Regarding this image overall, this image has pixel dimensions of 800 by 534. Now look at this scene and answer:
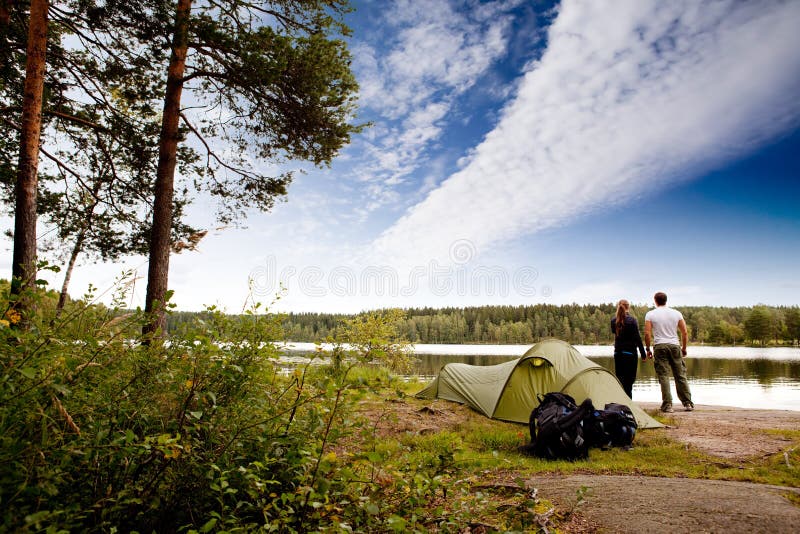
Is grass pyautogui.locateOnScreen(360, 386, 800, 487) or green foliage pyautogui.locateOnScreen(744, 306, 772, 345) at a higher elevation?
green foliage pyautogui.locateOnScreen(744, 306, 772, 345)

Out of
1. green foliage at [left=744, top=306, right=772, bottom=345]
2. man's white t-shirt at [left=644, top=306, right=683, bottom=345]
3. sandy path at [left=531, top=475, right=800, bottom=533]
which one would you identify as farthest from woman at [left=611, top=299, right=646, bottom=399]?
green foliage at [left=744, top=306, right=772, bottom=345]

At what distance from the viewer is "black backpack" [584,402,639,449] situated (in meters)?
6.16

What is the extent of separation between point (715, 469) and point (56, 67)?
1458 cm

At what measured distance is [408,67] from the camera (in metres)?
13.3

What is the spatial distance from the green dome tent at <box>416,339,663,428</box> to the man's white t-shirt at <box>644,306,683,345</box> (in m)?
1.83

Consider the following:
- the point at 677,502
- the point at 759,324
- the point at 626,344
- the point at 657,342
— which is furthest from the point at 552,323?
the point at 677,502

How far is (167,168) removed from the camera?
334 inches

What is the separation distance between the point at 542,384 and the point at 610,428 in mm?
2017

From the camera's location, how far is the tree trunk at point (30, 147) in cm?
670

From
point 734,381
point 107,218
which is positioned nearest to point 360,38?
point 107,218

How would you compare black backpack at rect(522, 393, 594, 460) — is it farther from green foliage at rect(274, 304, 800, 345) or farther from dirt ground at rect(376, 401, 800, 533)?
green foliage at rect(274, 304, 800, 345)

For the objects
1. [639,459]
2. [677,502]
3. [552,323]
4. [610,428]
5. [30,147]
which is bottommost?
[639,459]

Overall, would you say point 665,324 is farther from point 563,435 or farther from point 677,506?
point 677,506

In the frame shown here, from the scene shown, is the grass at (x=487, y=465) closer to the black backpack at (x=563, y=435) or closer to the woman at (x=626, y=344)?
the black backpack at (x=563, y=435)
